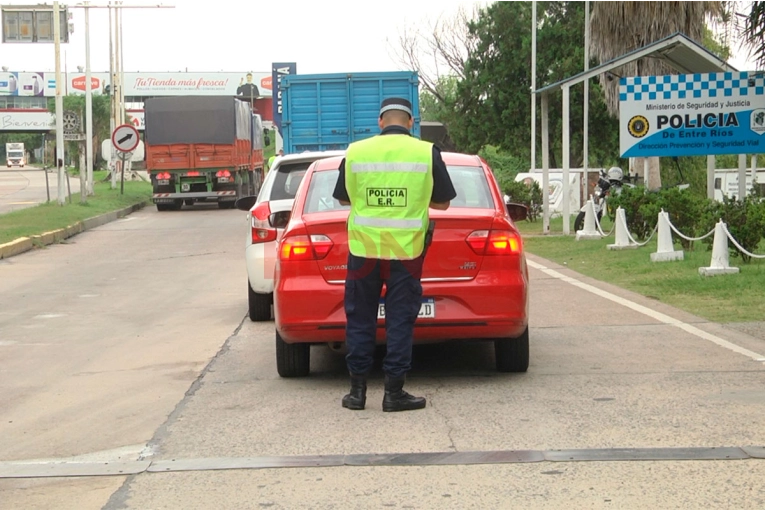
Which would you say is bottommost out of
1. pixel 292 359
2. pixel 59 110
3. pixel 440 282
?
pixel 292 359

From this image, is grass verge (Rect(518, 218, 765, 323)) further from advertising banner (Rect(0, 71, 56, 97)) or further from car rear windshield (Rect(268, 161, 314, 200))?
advertising banner (Rect(0, 71, 56, 97))

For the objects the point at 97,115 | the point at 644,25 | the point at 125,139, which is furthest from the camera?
the point at 97,115

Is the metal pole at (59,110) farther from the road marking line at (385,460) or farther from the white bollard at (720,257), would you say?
the road marking line at (385,460)

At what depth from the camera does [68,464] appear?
19.2ft

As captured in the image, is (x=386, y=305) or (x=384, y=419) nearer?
(x=384, y=419)

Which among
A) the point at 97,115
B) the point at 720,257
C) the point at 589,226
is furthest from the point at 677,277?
the point at 97,115

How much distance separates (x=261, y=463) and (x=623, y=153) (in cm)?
1433

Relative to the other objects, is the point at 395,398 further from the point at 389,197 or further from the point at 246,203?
the point at 246,203

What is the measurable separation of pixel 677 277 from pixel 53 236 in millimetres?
13298

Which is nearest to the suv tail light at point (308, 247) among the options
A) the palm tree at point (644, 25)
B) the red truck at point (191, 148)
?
the palm tree at point (644, 25)

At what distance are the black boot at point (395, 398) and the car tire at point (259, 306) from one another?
169 inches

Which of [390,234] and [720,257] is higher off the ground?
[390,234]

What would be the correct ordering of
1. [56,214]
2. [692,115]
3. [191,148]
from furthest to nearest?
1. [191,148]
2. [56,214]
3. [692,115]

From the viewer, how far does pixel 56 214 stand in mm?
27406
